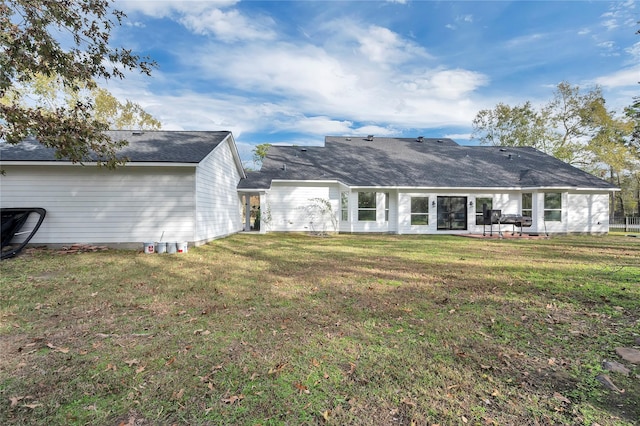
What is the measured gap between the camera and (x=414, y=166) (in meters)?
18.0

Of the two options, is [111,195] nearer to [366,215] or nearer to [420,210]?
[366,215]

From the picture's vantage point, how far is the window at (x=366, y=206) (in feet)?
53.1

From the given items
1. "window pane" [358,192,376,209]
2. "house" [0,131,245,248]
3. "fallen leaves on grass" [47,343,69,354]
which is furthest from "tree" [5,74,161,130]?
"fallen leaves on grass" [47,343,69,354]

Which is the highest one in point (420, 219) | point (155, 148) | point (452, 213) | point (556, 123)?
point (556, 123)

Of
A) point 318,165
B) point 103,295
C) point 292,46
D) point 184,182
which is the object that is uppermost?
point 292,46

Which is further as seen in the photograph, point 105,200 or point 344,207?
point 344,207

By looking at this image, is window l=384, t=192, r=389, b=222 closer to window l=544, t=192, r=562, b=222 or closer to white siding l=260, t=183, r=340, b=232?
white siding l=260, t=183, r=340, b=232

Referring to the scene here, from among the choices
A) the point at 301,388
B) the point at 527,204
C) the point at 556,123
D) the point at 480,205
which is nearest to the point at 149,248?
the point at 301,388

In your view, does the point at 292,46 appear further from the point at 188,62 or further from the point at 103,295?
the point at 103,295

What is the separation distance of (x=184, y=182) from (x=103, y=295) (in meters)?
5.92

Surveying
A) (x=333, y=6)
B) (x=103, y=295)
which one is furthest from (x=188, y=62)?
(x=103, y=295)

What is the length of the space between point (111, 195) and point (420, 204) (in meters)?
14.4

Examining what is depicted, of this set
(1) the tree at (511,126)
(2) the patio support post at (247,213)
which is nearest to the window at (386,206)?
(2) the patio support post at (247,213)

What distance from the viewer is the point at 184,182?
10266 mm
